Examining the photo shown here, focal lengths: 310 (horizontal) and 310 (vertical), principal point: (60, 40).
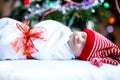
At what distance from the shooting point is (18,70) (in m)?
0.84

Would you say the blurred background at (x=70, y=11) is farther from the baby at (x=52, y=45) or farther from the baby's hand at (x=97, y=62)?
the baby's hand at (x=97, y=62)

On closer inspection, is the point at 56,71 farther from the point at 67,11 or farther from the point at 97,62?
the point at 67,11

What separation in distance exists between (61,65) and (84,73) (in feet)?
0.24

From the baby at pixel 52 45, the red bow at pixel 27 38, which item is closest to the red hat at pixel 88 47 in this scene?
the baby at pixel 52 45

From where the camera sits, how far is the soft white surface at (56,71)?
0.83 m

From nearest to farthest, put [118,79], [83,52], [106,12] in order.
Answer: [118,79], [83,52], [106,12]

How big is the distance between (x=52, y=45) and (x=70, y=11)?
0.82 metres

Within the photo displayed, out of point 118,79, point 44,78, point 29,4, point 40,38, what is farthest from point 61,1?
point 44,78

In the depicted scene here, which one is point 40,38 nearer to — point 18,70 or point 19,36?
Answer: point 19,36

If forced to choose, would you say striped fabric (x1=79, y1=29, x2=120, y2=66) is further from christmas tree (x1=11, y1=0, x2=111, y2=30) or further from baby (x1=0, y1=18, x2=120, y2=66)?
christmas tree (x1=11, y1=0, x2=111, y2=30)

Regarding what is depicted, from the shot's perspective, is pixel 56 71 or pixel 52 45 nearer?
pixel 56 71

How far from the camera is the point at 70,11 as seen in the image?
6.29 ft

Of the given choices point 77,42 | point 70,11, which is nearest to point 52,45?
point 77,42

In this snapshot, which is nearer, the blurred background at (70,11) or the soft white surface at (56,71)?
the soft white surface at (56,71)
